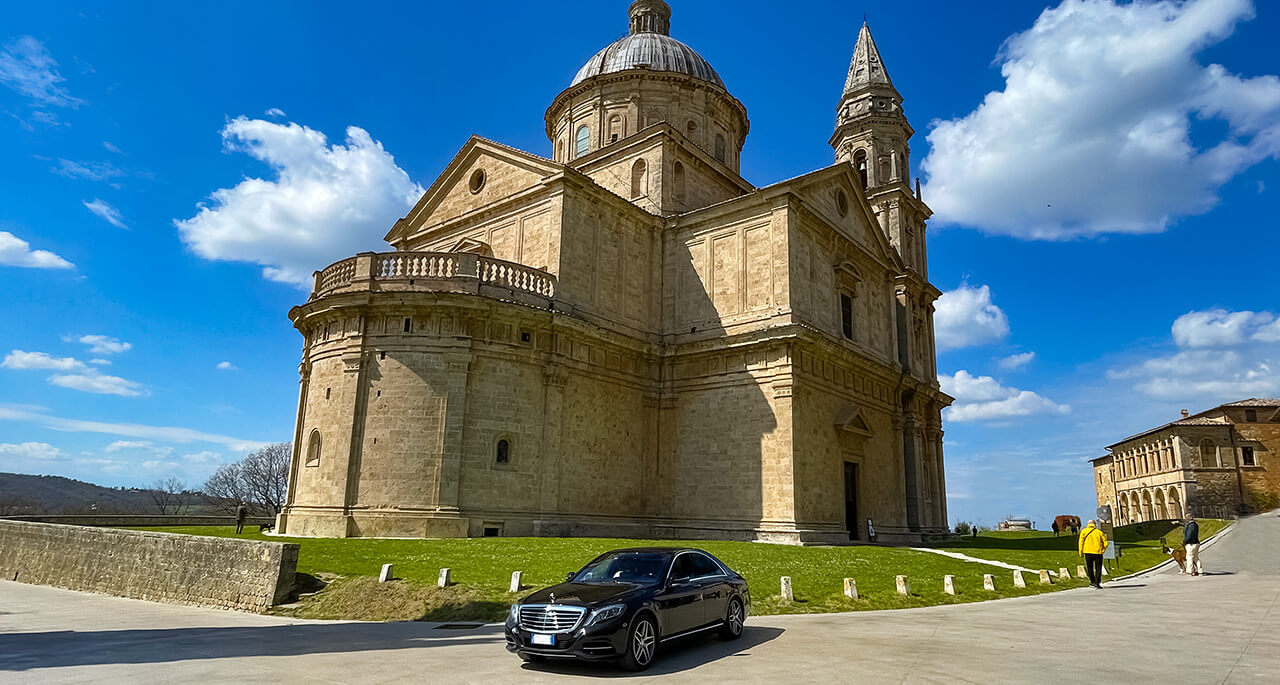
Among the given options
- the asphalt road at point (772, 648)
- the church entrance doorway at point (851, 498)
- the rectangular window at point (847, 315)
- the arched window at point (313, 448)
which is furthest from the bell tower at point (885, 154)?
the arched window at point (313, 448)

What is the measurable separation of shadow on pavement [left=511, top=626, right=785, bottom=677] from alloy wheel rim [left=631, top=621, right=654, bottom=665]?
148 millimetres

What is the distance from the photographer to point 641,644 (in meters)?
8.30

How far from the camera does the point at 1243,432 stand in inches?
2320

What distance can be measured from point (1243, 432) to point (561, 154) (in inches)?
2299

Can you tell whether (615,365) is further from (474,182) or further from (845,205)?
(845,205)

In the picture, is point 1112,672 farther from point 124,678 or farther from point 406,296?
point 406,296

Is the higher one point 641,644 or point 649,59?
point 649,59

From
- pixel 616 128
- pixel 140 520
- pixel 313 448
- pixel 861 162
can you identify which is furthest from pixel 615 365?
pixel 140 520

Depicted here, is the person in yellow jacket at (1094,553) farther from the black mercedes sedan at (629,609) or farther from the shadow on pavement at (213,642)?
the shadow on pavement at (213,642)

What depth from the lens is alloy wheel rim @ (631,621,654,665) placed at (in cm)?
822

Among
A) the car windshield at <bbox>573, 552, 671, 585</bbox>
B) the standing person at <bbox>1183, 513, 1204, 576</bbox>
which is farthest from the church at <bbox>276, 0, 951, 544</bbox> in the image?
the car windshield at <bbox>573, 552, 671, 585</bbox>

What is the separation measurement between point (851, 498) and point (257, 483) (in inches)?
2350

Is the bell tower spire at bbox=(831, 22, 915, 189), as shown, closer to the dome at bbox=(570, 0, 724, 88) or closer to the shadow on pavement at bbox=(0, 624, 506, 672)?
the dome at bbox=(570, 0, 724, 88)

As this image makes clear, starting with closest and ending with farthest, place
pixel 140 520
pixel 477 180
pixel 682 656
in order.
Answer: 1. pixel 682 656
2. pixel 477 180
3. pixel 140 520
